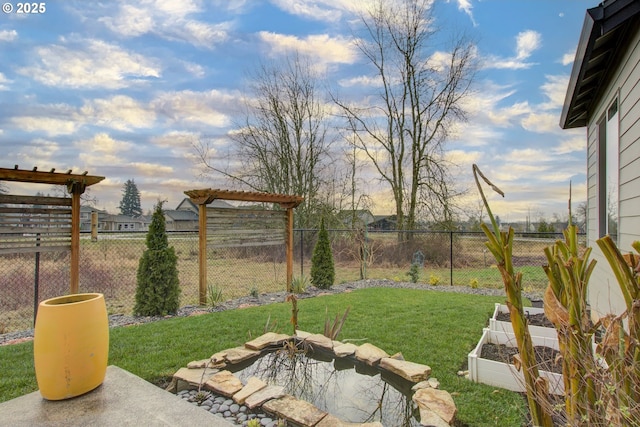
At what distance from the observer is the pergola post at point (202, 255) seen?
5.52 meters

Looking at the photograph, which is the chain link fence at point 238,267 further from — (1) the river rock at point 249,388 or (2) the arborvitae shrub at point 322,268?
(1) the river rock at point 249,388

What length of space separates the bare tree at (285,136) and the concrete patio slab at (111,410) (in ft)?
33.5

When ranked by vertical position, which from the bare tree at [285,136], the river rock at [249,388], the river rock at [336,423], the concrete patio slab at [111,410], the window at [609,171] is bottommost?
the river rock at [249,388]

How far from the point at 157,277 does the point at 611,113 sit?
19.6 ft

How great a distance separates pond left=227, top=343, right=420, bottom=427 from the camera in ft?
7.36

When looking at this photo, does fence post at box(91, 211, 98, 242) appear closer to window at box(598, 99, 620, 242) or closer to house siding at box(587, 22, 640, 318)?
house siding at box(587, 22, 640, 318)

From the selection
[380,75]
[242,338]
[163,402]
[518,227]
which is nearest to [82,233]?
[242,338]

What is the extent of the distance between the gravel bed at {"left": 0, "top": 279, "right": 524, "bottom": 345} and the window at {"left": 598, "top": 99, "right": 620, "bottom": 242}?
103 inches

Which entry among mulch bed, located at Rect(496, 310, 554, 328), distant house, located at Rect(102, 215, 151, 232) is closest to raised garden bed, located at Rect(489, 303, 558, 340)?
mulch bed, located at Rect(496, 310, 554, 328)

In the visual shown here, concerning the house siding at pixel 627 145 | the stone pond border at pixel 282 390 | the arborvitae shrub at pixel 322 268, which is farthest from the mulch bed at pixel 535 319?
the arborvitae shrub at pixel 322 268

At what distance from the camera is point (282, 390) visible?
2.42 metres

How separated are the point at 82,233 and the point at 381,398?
15.1ft

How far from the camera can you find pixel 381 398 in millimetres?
2443

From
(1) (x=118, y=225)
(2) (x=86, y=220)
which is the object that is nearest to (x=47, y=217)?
(2) (x=86, y=220)
